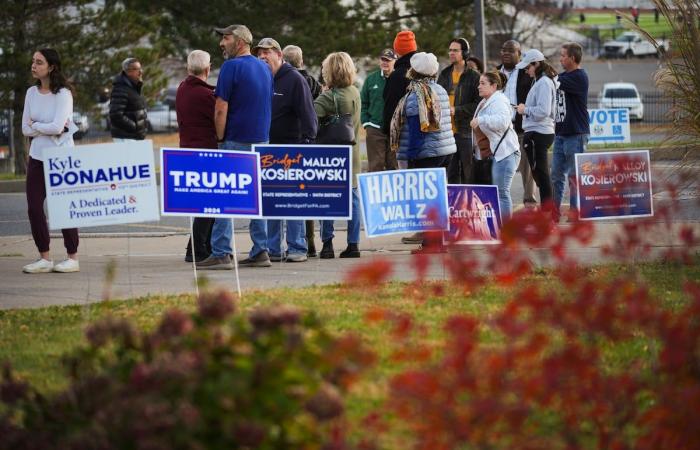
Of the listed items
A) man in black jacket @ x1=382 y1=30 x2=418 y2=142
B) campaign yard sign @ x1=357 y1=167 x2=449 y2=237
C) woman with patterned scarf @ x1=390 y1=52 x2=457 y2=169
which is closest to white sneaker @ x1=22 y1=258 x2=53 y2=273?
campaign yard sign @ x1=357 y1=167 x2=449 y2=237

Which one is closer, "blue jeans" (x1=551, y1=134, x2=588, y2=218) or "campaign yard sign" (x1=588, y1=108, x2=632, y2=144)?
"blue jeans" (x1=551, y1=134, x2=588, y2=218)

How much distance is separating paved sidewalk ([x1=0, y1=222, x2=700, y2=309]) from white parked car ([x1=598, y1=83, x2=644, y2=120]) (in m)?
25.7

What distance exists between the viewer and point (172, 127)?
45.3 m

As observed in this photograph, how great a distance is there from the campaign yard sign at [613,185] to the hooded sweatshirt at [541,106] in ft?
10.2

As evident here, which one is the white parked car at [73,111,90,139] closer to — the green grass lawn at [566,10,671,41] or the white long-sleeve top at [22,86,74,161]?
the white long-sleeve top at [22,86,74,161]

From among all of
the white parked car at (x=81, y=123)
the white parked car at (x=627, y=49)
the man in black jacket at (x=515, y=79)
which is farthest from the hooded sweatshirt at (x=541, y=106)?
the white parked car at (x=627, y=49)

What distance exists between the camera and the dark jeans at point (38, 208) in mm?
11820

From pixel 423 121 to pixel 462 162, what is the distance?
2.15m

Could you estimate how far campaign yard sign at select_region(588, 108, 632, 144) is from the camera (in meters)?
26.4

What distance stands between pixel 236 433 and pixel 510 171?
9222mm

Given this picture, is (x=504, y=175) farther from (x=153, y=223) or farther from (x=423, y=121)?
(x=153, y=223)

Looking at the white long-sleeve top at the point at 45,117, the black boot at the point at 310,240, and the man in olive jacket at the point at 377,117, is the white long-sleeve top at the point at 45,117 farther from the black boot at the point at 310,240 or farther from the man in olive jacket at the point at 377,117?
the man in olive jacket at the point at 377,117

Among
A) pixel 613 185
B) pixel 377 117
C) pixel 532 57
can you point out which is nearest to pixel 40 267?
pixel 377 117

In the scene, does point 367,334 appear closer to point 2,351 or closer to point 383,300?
point 383,300
